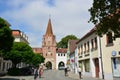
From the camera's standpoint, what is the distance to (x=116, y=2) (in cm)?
1128

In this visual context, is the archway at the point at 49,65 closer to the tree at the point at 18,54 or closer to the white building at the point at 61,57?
the white building at the point at 61,57

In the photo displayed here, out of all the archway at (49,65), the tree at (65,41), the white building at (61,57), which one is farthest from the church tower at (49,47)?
the tree at (65,41)

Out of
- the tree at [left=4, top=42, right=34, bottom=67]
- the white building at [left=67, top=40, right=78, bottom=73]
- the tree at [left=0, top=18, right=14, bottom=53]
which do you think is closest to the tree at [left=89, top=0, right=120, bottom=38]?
the tree at [left=0, top=18, right=14, bottom=53]

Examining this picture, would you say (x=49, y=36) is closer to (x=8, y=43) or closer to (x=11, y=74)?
(x=11, y=74)

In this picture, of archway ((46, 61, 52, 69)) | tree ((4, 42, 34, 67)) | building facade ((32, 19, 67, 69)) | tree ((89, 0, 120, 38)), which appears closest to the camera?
tree ((89, 0, 120, 38))

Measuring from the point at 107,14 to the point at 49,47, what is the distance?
9372cm

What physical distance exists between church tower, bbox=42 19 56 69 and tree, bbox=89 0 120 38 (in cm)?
9025

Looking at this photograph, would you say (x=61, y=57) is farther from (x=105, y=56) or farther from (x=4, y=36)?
(x=4, y=36)

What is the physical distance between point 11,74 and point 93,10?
31.2 m

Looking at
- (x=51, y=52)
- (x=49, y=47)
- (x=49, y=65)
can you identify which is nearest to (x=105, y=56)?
(x=51, y=52)

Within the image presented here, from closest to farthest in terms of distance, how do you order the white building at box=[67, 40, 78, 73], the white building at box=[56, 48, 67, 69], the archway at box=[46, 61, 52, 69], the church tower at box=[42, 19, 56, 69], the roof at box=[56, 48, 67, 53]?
1. the white building at box=[67, 40, 78, 73]
2. the roof at box=[56, 48, 67, 53]
3. the white building at box=[56, 48, 67, 69]
4. the church tower at box=[42, 19, 56, 69]
5. the archway at box=[46, 61, 52, 69]

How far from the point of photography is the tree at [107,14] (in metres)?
11.5

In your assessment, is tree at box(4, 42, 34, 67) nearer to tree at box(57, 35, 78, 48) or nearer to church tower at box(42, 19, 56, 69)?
tree at box(57, 35, 78, 48)

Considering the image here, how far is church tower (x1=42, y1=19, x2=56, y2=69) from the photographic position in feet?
338
